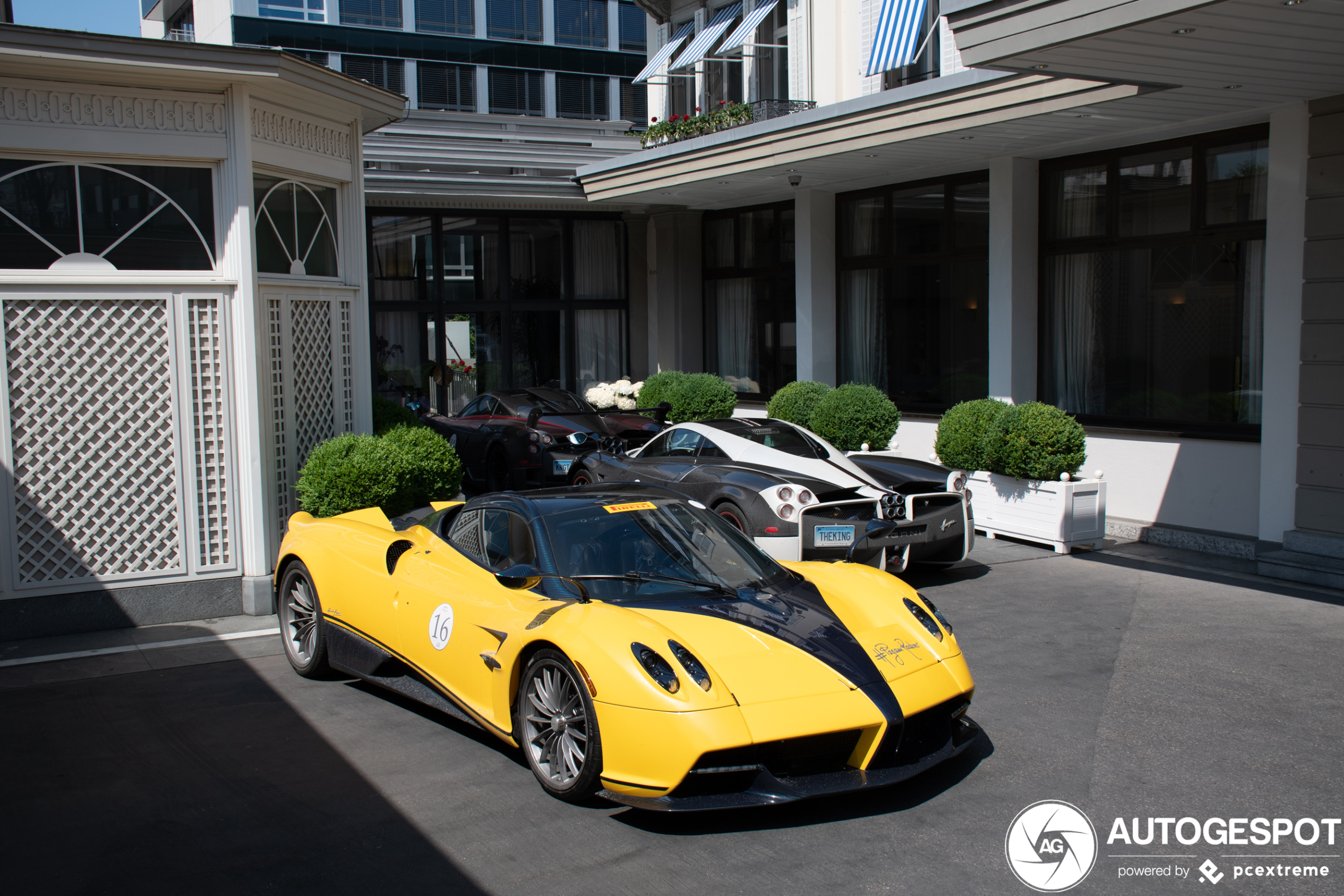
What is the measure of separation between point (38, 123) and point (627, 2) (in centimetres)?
3923

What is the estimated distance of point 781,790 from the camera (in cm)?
421

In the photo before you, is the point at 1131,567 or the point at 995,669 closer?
the point at 995,669

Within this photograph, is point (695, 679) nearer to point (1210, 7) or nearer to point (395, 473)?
point (395, 473)

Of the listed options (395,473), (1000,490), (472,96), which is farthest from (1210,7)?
(472,96)

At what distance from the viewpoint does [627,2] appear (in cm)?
4356

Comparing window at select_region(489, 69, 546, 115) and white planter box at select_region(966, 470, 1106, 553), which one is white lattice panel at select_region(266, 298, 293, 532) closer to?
white planter box at select_region(966, 470, 1106, 553)

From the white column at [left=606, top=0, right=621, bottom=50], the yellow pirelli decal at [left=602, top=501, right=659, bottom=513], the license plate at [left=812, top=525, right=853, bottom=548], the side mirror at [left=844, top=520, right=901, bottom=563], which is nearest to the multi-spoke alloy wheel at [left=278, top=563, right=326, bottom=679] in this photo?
the yellow pirelli decal at [left=602, top=501, right=659, bottom=513]

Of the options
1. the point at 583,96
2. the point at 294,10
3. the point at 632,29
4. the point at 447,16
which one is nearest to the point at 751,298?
the point at 447,16

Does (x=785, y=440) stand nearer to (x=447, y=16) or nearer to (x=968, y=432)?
(x=968, y=432)

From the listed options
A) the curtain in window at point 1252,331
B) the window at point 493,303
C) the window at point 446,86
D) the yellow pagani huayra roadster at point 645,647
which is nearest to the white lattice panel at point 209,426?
the yellow pagani huayra roadster at point 645,647

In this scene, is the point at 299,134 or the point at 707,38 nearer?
the point at 299,134

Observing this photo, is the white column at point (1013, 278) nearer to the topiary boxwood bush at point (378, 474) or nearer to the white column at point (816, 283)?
the white column at point (816, 283)

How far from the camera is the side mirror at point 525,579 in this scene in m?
5.14
